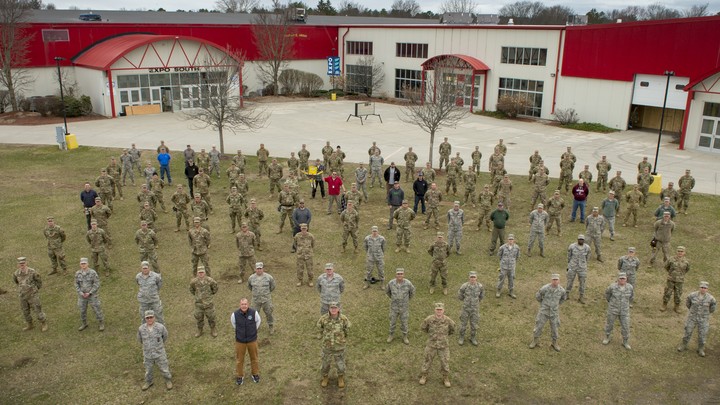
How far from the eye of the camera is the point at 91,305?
39.2ft

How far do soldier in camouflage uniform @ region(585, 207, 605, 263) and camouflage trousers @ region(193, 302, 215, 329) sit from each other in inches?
408

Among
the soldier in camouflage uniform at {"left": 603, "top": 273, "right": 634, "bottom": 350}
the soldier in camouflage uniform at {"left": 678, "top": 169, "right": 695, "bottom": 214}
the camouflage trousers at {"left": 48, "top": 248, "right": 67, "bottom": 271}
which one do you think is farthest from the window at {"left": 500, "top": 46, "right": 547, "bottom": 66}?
the camouflage trousers at {"left": 48, "top": 248, "right": 67, "bottom": 271}

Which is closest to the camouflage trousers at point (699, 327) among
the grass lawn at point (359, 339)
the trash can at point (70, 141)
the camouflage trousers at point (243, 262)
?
the grass lawn at point (359, 339)

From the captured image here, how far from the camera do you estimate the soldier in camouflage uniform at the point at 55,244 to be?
572 inches

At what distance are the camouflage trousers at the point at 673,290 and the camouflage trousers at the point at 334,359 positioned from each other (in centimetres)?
797

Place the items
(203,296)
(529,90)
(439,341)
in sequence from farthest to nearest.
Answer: (529,90) < (203,296) < (439,341)

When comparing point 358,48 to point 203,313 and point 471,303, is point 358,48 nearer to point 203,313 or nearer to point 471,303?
point 203,313

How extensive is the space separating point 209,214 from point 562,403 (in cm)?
1377

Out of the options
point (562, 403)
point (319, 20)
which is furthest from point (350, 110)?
point (562, 403)

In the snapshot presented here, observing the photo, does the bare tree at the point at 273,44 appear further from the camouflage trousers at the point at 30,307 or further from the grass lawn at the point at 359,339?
the camouflage trousers at the point at 30,307

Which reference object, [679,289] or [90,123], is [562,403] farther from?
[90,123]

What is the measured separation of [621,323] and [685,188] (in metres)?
10.3

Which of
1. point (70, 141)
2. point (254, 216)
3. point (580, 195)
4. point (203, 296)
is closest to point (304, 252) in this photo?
point (254, 216)

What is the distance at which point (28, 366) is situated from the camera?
10.8 meters
